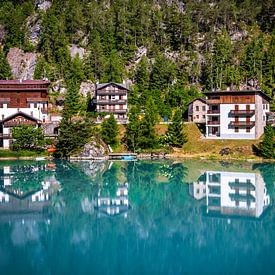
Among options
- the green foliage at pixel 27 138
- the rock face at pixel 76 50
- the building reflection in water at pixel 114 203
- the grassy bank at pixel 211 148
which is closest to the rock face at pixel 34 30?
the rock face at pixel 76 50

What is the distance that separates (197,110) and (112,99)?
14.5 m

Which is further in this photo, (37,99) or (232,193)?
(37,99)

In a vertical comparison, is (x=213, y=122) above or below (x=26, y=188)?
above

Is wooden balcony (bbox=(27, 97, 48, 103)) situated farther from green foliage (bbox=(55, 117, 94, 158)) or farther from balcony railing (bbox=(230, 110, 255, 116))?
balcony railing (bbox=(230, 110, 255, 116))

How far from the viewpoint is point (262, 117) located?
62.0 metres

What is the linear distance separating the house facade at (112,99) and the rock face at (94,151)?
15298mm

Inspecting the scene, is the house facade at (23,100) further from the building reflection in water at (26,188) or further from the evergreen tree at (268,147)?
the evergreen tree at (268,147)

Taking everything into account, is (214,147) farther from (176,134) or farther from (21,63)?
(21,63)

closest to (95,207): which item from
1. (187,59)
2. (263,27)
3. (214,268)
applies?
(214,268)

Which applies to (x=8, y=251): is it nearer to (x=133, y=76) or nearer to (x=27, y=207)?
(x=27, y=207)

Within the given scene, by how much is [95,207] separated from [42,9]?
93617 millimetres

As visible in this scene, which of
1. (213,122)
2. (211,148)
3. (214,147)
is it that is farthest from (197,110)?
(211,148)

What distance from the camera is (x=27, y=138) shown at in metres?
58.9

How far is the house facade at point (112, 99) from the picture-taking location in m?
73.1
